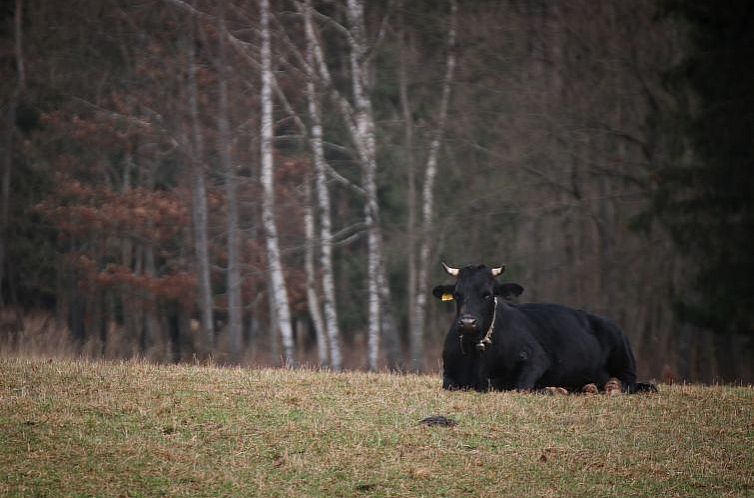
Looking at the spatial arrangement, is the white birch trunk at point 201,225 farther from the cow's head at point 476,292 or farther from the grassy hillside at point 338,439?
the grassy hillside at point 338,439

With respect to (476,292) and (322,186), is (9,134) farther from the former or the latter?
(476,292)

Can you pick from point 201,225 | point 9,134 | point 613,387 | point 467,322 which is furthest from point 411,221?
point 467,322

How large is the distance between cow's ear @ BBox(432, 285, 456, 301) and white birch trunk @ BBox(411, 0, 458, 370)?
12.5 m

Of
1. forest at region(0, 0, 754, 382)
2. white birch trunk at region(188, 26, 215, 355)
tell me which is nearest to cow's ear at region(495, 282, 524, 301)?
forest at region(0, 0, 754, 382)

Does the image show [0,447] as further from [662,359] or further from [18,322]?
[18,322]

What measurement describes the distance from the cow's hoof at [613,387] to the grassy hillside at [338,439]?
764 mm

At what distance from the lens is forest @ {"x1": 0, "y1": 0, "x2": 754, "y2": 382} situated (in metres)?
28.4

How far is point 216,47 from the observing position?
34.8m

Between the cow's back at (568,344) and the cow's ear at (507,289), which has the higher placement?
the cow's ear at (507,289)

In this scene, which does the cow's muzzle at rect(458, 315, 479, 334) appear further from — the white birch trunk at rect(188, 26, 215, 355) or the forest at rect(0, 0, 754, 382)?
the white birch trunk at rect(188, 26, 215, 355)

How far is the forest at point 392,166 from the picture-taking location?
28391 millimetres

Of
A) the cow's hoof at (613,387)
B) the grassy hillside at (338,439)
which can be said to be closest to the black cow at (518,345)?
the cow's hoof at (613,387)

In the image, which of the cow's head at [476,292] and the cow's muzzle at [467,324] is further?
the cow's head at [476,292]

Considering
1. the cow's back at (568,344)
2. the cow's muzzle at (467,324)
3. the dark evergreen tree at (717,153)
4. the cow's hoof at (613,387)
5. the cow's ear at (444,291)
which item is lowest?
the cow's hoof at (613,387)
